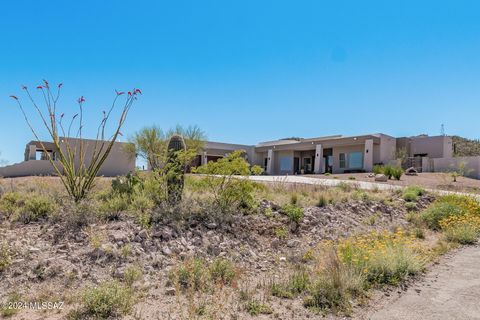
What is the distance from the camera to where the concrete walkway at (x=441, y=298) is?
13.2 ft

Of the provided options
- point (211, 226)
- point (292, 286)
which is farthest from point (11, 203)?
point (292, 286)

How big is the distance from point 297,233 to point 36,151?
24459 mm

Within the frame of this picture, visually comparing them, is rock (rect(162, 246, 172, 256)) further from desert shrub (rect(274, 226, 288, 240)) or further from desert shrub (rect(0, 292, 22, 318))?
desert shrub (rect(274, 226, 288, 240))

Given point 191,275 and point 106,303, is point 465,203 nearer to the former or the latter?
point 191,275

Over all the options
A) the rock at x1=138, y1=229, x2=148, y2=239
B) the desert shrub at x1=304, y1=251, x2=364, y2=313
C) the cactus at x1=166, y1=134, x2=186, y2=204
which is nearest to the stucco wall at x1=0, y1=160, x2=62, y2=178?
the cactus at x1=166, y1=134, x2=186, y2=204

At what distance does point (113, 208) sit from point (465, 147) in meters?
39.0

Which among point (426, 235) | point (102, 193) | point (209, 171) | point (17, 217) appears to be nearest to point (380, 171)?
point (426, 235)

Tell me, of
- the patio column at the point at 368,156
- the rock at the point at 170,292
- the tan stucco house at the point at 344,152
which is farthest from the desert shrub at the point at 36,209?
the patio column at the point at 368,156

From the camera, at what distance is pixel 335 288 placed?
4430 mm

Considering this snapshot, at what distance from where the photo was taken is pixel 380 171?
2389 centimetres

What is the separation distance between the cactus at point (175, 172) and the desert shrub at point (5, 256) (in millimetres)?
3255

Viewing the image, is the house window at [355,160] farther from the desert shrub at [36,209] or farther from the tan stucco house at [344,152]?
the desert shrub at [36,209]

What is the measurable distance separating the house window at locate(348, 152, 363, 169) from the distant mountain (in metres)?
10.7

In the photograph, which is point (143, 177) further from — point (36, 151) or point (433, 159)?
point (433, 159)
